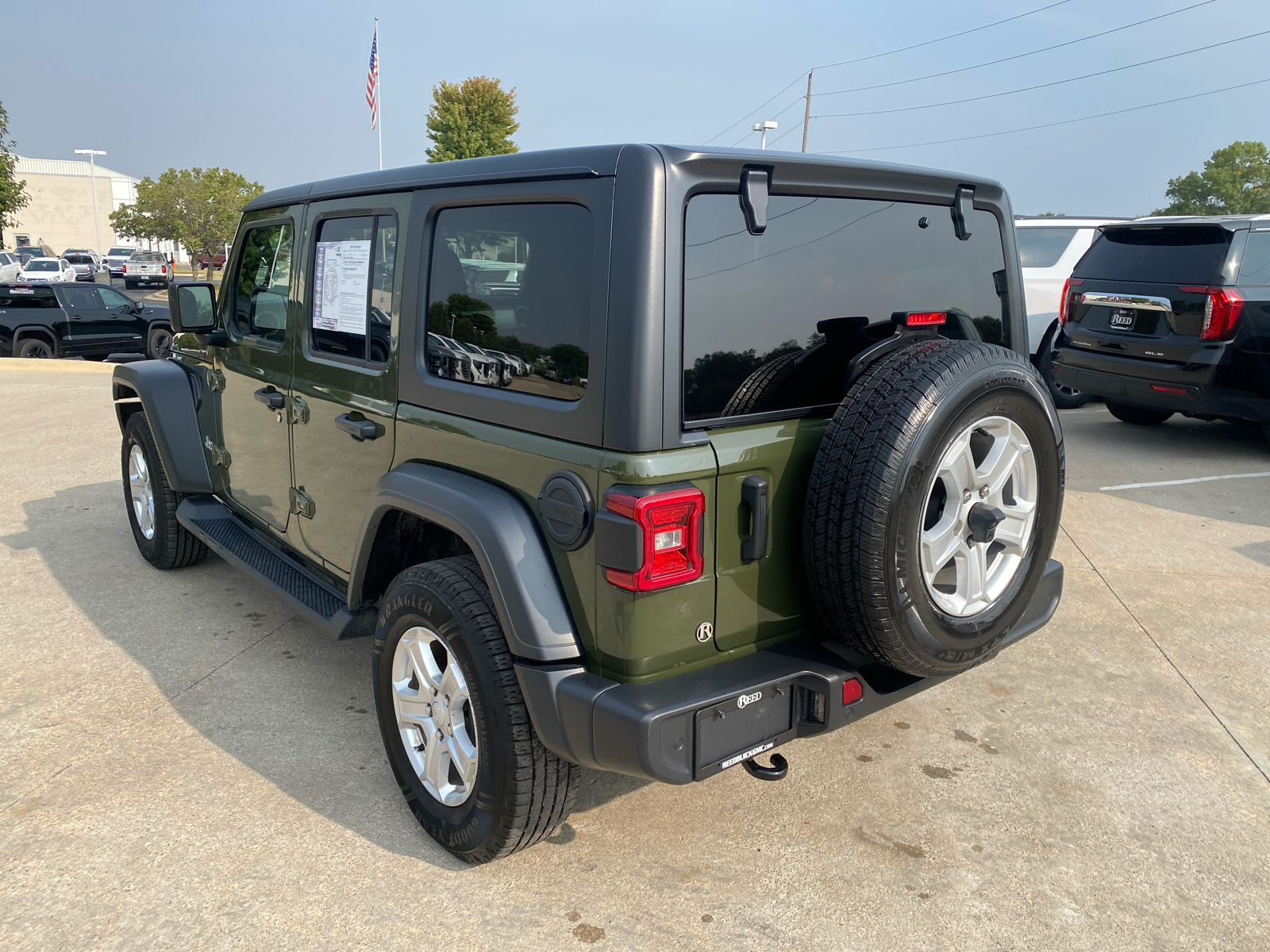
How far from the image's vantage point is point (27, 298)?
46.6ft

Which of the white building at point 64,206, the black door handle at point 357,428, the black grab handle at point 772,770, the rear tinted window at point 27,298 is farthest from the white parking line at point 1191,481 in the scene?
the white building at point 64,206

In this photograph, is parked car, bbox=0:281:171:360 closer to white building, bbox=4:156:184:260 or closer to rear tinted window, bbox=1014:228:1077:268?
rear tinted window, bbox=1014:228:1077:268

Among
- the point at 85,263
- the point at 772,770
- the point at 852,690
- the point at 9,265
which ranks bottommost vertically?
the point at 772,770

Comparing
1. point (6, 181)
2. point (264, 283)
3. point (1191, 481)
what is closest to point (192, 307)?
point (264, 283)

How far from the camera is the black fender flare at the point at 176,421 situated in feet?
14.5

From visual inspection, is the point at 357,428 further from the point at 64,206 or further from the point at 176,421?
the point at 64,206

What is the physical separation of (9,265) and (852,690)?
1681 inches

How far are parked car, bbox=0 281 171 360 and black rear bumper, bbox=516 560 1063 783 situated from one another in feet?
44.8

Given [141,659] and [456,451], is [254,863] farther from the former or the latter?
[141,659]

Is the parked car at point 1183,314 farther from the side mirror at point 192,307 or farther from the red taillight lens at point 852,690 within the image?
the side mirror at point 192,307

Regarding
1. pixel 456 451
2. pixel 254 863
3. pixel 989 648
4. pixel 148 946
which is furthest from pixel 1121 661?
pixel 148 946

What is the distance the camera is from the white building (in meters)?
91.4

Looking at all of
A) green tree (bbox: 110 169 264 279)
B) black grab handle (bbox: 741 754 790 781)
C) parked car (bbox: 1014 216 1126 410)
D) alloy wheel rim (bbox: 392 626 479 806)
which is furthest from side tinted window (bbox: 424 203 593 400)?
green tree (bbox: 110 169 264 279)

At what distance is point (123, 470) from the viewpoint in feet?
16.7
